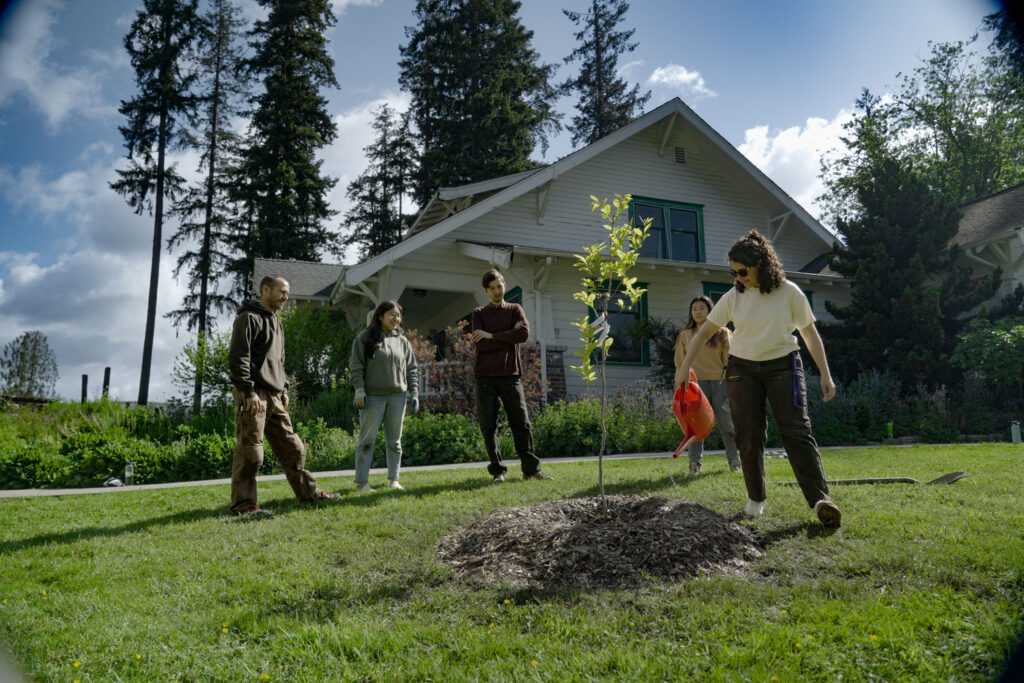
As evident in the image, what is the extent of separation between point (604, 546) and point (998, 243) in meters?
16.1

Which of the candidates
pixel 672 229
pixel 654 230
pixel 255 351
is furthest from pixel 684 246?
A: pixel 255 351

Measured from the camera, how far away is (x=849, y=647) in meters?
2.51

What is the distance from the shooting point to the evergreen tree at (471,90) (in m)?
26.9

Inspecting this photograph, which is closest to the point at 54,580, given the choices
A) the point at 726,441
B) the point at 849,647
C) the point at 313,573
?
the point at 313,573

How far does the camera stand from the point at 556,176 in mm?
14969

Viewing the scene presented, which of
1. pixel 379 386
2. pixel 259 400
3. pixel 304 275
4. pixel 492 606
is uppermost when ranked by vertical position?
pixel 304 275

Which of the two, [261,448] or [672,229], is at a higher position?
[672,229]

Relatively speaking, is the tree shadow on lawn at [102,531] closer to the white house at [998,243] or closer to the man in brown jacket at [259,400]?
the man in brown jacket at [259,400]

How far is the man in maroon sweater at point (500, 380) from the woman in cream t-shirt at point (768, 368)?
2.51 m

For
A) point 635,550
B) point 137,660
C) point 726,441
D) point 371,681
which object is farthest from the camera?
point 726,441

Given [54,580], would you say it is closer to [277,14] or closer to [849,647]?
[849,647]

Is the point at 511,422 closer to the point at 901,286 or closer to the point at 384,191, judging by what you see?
the point at 901,286

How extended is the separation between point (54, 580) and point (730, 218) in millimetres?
16664

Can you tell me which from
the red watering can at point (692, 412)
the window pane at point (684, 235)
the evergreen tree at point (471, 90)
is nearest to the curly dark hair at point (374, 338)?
the red watering can at point (692, 412)
